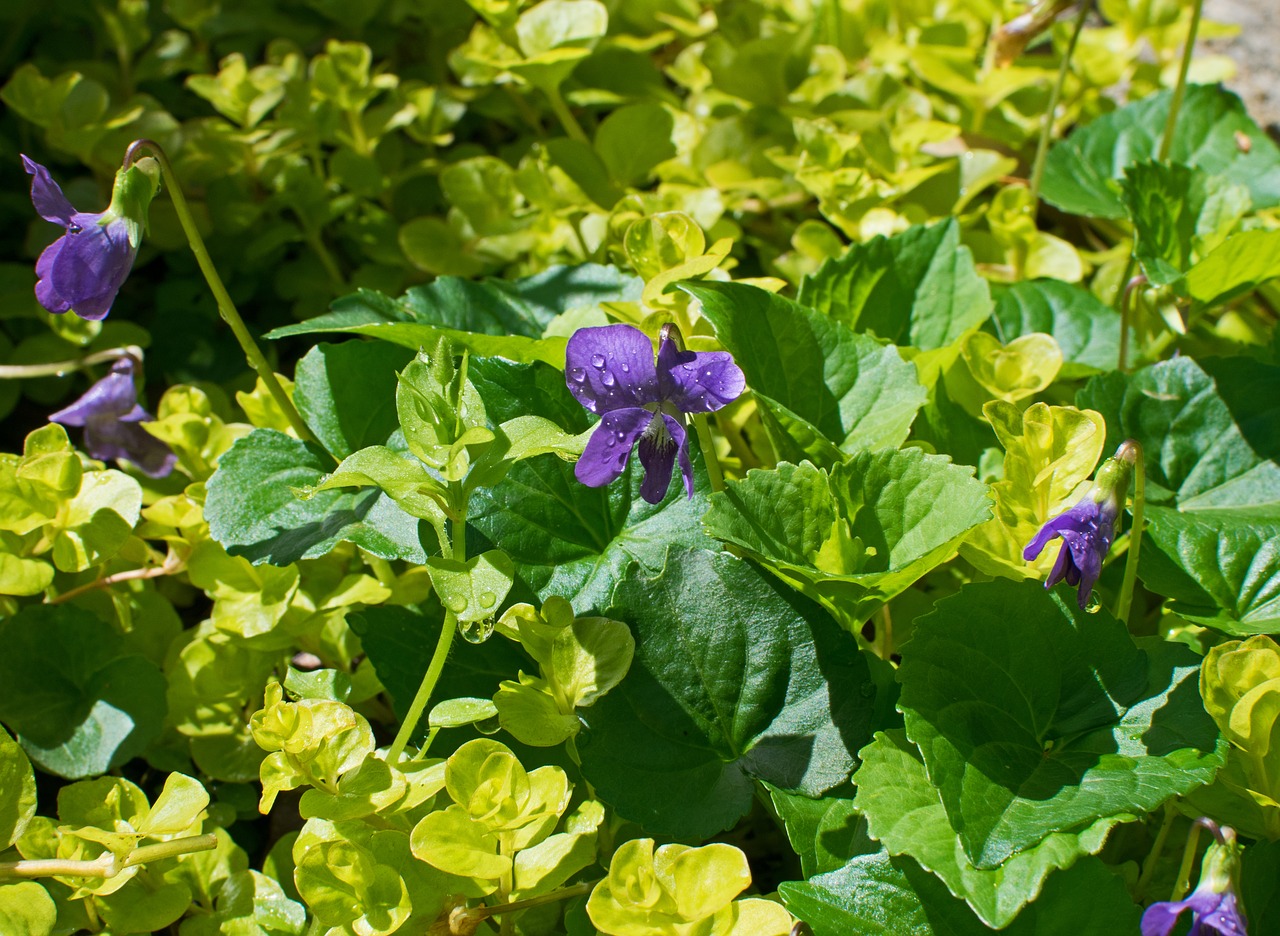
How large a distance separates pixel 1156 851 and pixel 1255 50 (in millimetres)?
2687

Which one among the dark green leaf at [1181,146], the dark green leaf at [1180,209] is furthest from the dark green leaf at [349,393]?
the dark green leaf at [1181,146]

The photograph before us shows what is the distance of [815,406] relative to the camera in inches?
63.7

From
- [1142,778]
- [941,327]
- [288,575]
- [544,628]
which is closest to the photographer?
[1142,778]

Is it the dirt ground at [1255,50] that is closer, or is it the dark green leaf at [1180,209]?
the dark green leaf at [1180,209]

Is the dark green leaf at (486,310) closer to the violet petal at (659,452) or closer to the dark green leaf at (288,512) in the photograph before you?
the dark green leaf at (288,512)

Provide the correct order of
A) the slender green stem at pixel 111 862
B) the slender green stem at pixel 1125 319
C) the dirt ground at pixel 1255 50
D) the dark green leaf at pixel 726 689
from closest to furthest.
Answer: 1. the slender green stem at pixel 111 862
2. the dark green leaf at pixel 726 689
3. the slender green stem at pixel 1125 319
4. the dirt ground at pixel 1255 50

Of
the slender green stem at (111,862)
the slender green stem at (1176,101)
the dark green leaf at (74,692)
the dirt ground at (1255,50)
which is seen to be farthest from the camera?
the dirt ground at (1255,50)

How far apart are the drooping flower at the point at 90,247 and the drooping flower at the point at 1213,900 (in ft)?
4.32

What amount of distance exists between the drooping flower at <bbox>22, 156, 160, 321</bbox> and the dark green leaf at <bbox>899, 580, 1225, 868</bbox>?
3.44ft

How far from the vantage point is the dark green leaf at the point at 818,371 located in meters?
1.54

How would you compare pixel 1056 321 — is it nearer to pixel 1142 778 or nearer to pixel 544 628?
pixel 1142 778

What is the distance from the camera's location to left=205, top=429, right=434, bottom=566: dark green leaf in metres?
1.41

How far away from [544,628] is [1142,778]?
25.8 inches

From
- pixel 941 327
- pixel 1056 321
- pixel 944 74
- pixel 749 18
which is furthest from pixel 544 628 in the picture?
pixel 749 18
